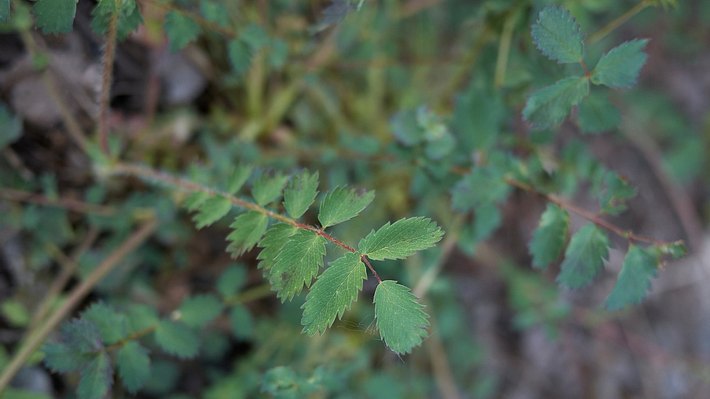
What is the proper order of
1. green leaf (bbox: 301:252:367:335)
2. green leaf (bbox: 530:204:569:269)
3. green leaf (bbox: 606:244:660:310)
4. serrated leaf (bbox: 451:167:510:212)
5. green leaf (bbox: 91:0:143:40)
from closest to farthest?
green leaf (bbox: 301:252:367:335) → green leaf (bbox: 91:0:143:40) → green leaf (bbox: 606:244:660:310) → green leaf (bbox: 530:204:569:269) → serrated leaf (bbox: 451:167:510:212)

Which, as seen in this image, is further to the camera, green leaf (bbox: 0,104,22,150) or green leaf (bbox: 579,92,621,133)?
green leaf (bbox: 0,104,22,150)

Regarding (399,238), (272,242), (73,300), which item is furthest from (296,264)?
(73,300)

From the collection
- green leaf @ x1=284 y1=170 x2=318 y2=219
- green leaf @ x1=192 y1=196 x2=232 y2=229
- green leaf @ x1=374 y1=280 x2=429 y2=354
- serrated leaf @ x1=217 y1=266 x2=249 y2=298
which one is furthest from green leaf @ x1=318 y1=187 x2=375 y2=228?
serrated leaf @ x1=217 y1=266 x2=249 y2=298

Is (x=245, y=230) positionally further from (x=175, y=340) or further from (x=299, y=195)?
(x=175, y=340)

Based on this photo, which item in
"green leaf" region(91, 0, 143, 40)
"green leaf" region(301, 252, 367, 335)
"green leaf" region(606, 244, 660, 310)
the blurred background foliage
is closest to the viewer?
"green leaf" region(301, 252, 367, 335)

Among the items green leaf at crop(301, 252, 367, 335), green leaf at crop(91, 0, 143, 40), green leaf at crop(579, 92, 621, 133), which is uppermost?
green leaf at crop(91, 0, 143, 40)

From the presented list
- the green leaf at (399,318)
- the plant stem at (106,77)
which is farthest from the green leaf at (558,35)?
the plant stem at (106,77)

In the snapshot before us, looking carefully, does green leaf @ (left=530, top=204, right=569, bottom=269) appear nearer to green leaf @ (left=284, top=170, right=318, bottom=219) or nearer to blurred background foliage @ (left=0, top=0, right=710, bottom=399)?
blurred background foliage @ (left=0, top=0, right=710, bottom=399)

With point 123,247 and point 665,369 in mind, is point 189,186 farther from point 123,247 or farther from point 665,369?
point 665,369
